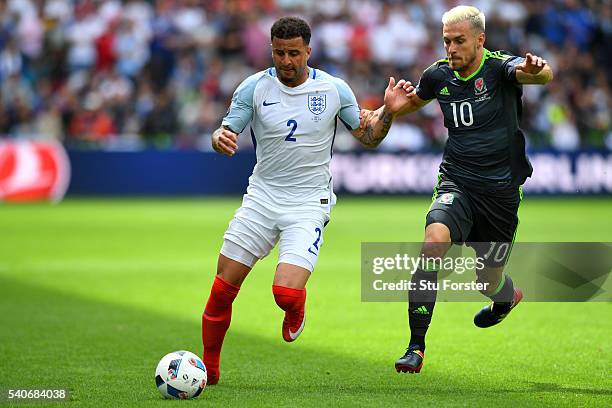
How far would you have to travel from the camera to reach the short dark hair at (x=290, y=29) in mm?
7168

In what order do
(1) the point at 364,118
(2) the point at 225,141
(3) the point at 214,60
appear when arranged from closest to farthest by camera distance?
(2) the point at 225,141
(1) the point at 364,118
(3) the point at 214,60

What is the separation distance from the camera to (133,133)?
23.6 metres

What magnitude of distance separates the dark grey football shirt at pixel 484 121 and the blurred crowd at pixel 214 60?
49.6ft

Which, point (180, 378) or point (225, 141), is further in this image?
point (225, 141)

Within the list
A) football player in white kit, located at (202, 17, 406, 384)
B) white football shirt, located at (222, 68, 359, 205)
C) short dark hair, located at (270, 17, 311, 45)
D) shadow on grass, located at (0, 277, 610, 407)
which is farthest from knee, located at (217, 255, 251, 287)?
short dark hair, located at (270, 17, 311, 45)

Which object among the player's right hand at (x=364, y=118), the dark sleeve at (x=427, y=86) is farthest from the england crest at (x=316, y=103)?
the dark sleeve at (x=427, y=86)

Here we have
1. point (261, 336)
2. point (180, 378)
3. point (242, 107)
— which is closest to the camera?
point (180, 378)

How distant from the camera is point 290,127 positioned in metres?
7.43

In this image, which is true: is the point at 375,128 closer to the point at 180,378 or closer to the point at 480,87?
the point at 480,87

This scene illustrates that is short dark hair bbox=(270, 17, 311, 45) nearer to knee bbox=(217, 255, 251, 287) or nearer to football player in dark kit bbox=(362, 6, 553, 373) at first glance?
football player in dark kit bbox=(362, 6, 553, 373)

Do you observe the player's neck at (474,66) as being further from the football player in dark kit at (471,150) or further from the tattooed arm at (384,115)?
the tattooed arm at (384,115)

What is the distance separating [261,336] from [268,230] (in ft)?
7.41

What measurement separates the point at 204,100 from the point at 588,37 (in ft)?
30.4

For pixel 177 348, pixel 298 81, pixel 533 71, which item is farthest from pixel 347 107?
pixel 177 348
